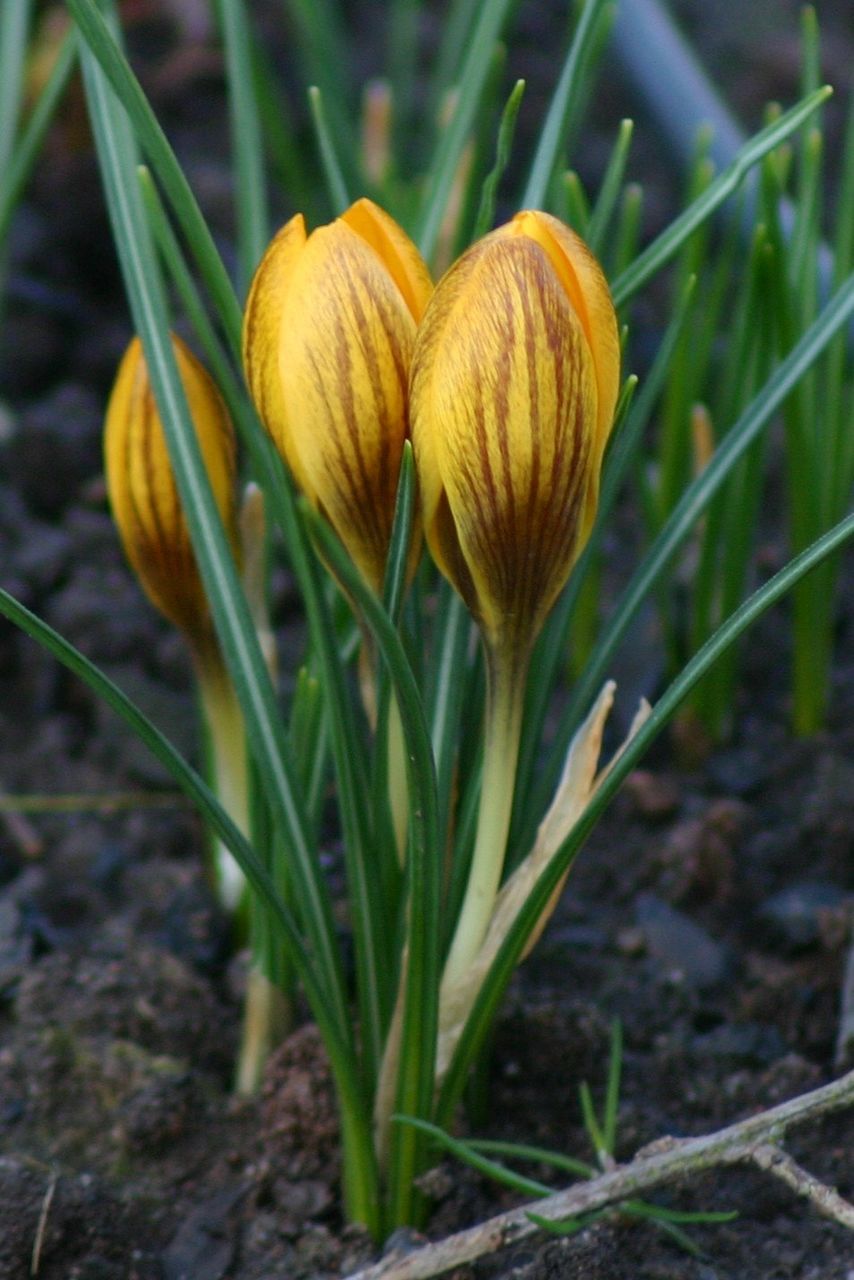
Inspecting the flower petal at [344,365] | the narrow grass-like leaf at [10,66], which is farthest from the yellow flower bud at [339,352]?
the narrow grass-like leaf at [10,66]

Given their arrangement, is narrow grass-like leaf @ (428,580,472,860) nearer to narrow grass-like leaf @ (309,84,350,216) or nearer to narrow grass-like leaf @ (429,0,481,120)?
narrow grass-like leaf @ (309,84,350,216)

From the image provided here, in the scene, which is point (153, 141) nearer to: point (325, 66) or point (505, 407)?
point (505, 407)

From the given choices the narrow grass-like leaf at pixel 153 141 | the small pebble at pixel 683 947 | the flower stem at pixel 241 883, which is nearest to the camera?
the narrow grass-like leaf at pixel 153 141

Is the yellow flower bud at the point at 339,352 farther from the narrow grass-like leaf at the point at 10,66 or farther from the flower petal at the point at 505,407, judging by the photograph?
the narrow grass-like leaf at the point at 10,66

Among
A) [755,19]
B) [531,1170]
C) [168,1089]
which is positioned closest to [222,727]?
[168,1089]

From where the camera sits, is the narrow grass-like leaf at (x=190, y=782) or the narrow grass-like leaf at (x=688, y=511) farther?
the narrow grass-like leaf at (x=688, y=511)

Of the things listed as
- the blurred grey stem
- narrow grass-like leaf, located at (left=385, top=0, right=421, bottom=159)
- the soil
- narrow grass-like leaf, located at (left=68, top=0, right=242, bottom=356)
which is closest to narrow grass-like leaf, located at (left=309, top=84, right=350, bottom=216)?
narrow grass-like leaf, located at (left=68, top=0, right=242, bottom=356)

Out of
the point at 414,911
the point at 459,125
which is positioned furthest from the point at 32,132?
the point at 414,911
